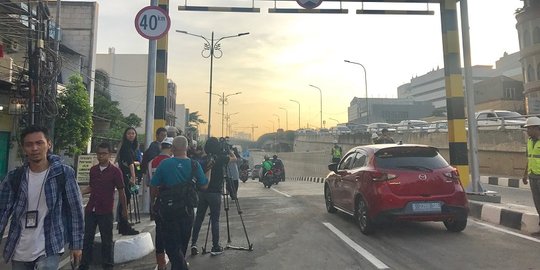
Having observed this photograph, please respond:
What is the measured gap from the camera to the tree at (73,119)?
741 inches

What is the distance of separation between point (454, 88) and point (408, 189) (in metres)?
5.92

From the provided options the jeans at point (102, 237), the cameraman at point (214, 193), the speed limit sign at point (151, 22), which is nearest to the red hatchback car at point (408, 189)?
the cameraman at point (214, 193)

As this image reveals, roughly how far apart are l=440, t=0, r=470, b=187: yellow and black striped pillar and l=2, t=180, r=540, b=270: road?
3.16 metres

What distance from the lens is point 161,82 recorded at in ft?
34.7

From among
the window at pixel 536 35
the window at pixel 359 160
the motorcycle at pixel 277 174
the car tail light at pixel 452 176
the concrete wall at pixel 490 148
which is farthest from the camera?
the window at pixel 536 35

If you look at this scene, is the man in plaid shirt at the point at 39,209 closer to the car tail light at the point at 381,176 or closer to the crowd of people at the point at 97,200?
the crowd of people at the point at 97,200

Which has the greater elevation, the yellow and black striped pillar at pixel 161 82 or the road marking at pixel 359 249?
the yellow and black striped pillar at pixel 161 82

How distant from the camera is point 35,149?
314cm

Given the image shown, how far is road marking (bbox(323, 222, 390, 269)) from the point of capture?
5242mm

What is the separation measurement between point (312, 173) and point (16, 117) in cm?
2613

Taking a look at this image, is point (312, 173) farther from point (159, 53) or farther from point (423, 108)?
point (423, 108)

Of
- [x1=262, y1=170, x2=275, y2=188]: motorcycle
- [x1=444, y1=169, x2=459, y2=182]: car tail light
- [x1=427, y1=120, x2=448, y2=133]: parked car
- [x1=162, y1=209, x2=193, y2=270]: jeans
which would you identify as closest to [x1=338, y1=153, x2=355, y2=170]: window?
[x1=444, y1=169, x2=459, y2=182]: car tail light

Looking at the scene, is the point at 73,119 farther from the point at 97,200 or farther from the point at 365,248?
the point at 365,248

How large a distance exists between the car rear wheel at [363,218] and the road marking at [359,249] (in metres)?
0.37
